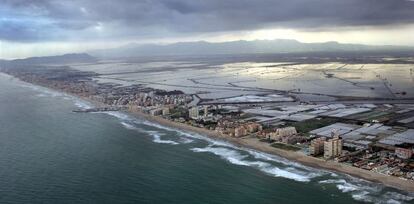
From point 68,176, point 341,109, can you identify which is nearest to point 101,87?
point 341,109

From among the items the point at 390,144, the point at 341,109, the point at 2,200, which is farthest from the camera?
the point at 341,109

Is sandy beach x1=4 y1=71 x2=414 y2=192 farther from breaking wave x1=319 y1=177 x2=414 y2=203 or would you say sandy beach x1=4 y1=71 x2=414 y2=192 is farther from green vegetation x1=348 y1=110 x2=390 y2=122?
green vegetation x1=348 y1=110 x2=390 y2=122

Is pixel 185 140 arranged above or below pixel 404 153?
below

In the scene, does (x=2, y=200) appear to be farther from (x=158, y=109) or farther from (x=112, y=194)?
(x=158, y=109)

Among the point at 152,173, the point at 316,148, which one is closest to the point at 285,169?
the point at 316,148

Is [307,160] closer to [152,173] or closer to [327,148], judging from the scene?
[327,148]

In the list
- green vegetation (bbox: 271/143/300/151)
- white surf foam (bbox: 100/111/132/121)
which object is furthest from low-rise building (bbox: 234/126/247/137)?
white surf foam (bbox: 100/111/132/121)

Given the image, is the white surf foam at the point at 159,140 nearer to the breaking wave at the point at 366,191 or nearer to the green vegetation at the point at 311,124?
the green vegetation at the point at 311,124
